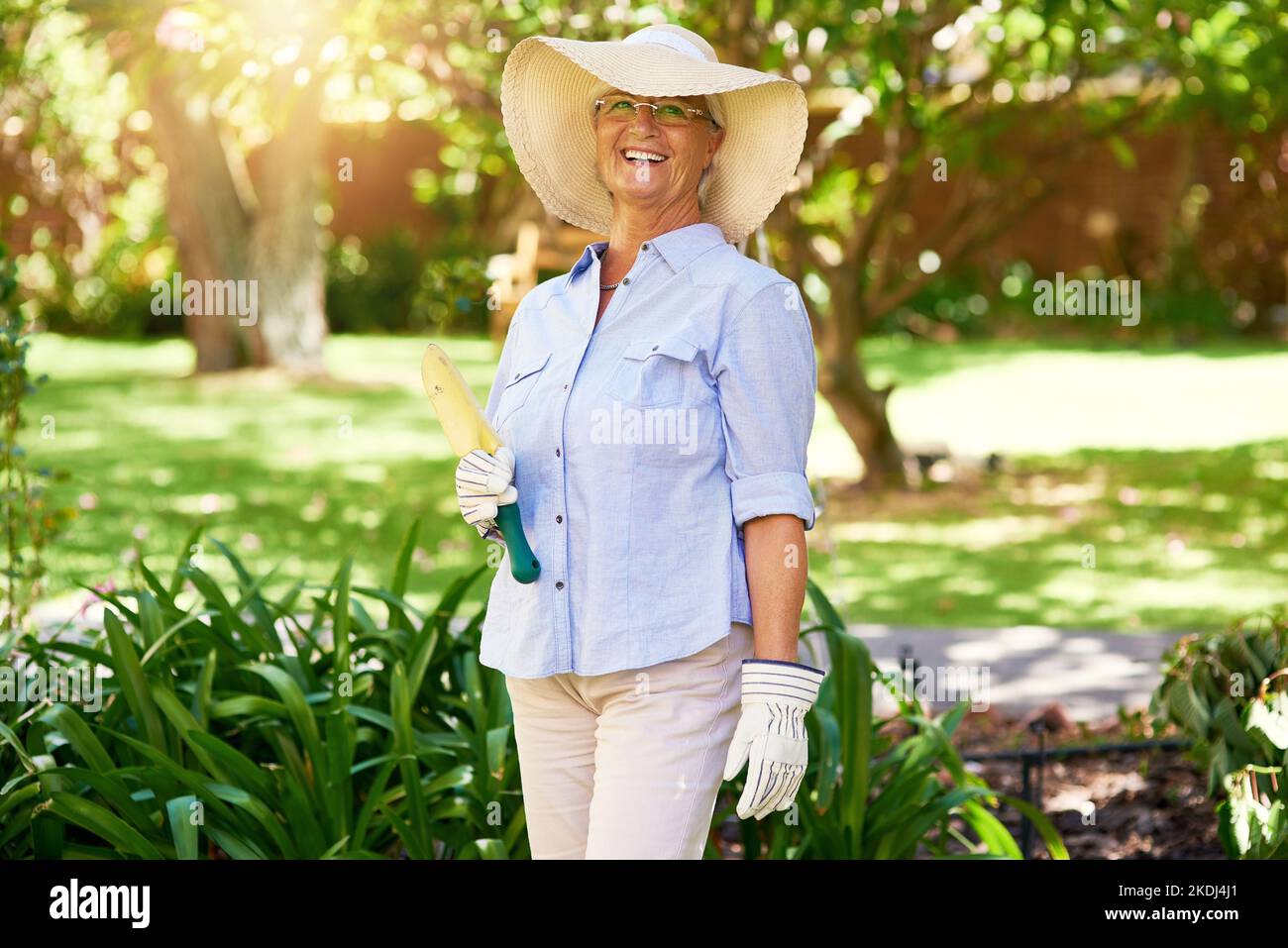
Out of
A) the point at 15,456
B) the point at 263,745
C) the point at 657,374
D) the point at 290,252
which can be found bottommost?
the point at 263,745

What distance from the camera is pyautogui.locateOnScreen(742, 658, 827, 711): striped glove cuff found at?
238 cm

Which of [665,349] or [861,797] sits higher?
[665,349]

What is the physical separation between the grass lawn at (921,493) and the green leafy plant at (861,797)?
1.24 m

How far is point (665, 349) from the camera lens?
8.04 feet

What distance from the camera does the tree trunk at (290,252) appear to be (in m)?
14.6

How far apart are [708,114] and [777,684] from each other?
0.98m

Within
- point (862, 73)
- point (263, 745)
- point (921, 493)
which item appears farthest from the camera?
point (921, 493)

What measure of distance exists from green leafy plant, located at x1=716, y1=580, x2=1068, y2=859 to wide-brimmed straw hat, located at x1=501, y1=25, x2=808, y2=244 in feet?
3.45

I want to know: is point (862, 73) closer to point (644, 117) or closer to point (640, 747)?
point (644, 117)

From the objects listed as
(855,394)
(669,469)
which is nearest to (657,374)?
(669,469)

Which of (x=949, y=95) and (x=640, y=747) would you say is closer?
(x=640, y=747)

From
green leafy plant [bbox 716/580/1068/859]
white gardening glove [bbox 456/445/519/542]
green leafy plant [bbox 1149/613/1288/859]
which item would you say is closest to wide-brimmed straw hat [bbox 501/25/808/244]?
white gardening glove [bbox 456/445/519/542]

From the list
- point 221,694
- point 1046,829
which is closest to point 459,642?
point 221,694

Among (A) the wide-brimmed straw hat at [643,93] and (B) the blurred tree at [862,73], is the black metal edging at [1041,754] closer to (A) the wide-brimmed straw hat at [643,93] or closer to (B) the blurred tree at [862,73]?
(A) the wide-brimmed straw hat at [643,93]
